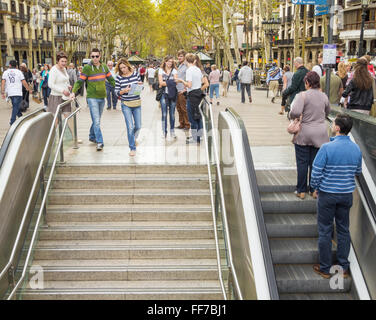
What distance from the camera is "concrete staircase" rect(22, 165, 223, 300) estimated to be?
6016 millimetres

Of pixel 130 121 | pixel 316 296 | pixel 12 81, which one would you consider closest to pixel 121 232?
pixel 130 121

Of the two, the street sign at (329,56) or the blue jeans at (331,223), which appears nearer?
the blue jeans at (331,223)

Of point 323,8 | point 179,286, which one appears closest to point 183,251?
point 179,286

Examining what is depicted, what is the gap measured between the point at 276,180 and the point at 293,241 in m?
1.31

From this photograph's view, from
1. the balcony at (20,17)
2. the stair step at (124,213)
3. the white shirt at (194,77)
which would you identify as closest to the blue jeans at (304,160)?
the stair step at (124,213)

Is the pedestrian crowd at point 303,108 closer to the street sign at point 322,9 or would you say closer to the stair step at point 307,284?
the stair step at point 307,284

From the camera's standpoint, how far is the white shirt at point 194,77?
934 cm

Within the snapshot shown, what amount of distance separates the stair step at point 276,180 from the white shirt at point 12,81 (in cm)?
810

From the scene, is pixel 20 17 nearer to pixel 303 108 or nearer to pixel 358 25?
pixel 358 25

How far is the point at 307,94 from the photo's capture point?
21.2ft

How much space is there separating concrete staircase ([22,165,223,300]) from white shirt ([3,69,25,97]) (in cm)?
597

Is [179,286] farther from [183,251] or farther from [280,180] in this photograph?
[280,180]

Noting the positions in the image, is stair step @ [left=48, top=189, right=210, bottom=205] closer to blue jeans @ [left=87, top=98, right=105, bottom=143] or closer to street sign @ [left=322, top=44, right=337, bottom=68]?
blue jeans @ [left=87, top=98, right=105, bottom=143]

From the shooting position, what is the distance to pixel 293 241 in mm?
6180
